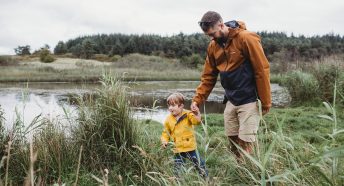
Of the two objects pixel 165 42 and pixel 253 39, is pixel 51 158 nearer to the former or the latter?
pixel 253 39

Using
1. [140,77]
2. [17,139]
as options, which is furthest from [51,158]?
[140,77]

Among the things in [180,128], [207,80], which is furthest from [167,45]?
[180,128]

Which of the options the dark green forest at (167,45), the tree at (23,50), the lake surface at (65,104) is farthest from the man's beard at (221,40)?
the tree at (23,50)

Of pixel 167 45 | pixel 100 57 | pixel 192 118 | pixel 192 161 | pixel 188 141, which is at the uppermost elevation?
pixel 167 45

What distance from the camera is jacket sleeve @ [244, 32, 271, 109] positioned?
3926mm

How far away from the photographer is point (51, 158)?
391 cm

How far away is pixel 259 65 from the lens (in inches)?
155

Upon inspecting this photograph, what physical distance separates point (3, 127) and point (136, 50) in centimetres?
6827

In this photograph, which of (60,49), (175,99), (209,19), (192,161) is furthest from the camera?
(60,49)

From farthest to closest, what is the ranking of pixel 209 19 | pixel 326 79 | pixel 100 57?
pixel 100 57
pixel 326 79
pixel 209 19

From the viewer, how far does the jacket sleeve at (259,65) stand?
3926 millimetres

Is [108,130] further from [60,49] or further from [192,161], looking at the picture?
[60,49]

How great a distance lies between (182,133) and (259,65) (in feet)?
3.91

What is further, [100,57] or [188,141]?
[100,57]
